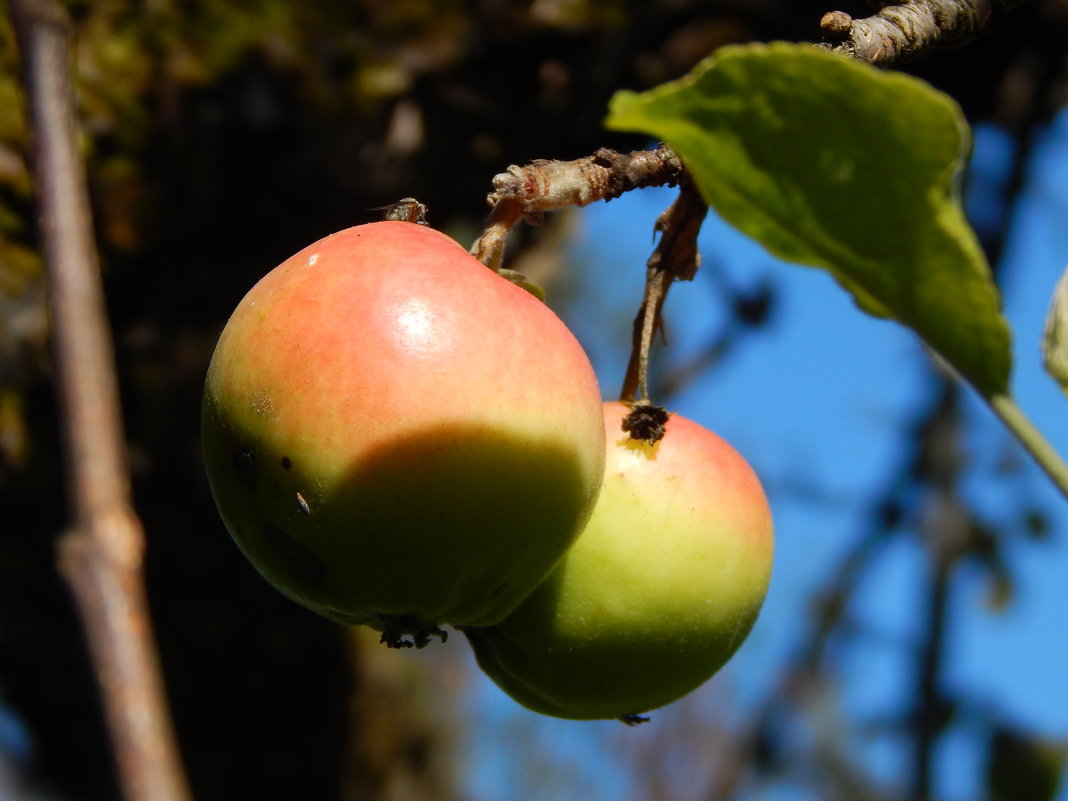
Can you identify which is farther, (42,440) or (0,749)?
(0,749)

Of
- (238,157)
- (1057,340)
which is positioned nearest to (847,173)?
(1057,340)

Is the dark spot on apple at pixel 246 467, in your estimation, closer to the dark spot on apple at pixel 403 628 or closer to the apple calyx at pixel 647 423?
the dark spot on apple at pixel 403 628

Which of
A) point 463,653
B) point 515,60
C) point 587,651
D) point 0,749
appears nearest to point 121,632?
point 587,651

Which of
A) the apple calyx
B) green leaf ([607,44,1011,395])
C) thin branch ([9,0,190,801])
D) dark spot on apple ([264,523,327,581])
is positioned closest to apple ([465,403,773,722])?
the apple calyx

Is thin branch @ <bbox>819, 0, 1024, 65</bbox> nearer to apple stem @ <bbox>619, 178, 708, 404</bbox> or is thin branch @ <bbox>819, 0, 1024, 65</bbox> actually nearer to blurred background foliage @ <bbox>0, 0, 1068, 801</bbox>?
apple stem @ <bbox>619, 178, 708, 404</bbox>

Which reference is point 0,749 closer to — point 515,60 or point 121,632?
point 515,60

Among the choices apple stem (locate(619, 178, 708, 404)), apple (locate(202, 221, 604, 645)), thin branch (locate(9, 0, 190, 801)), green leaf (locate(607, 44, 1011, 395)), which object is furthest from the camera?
apple stem (locate(619, 178, 708, 404))
